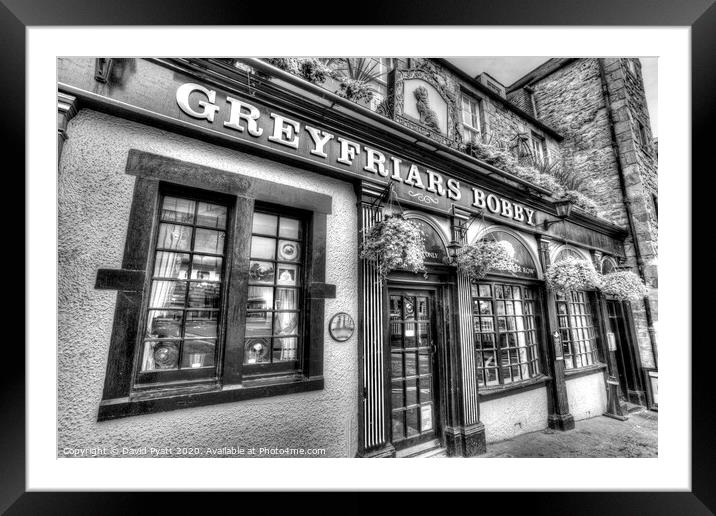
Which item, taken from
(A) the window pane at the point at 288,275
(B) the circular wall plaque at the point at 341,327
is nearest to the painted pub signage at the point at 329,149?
(A) the window pane at the point at 288,275

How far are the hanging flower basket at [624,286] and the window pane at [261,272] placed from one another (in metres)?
6.25

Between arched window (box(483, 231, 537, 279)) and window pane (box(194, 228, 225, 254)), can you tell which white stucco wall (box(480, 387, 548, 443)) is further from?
window pane (box(194, 228, 225, 254))

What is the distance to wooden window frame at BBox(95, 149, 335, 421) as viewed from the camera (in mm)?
2162

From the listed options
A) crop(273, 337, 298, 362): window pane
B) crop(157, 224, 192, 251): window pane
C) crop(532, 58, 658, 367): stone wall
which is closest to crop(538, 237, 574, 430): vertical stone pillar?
crop(532, 58, 658, 367): stone wall

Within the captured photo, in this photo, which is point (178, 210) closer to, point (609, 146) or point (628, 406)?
point (628, 406)

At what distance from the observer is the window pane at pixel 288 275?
3.02 meters

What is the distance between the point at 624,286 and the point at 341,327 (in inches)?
224

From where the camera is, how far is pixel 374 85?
4168 mm

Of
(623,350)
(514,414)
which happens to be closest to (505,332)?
(514,414)

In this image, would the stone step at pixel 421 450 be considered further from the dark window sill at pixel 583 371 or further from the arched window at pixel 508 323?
the dark window sill at pixel 583 371
